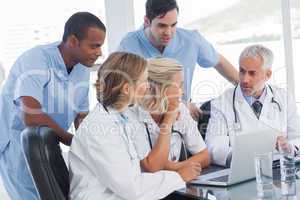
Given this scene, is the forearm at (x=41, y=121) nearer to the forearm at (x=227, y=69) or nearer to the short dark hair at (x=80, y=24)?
the short dark hair at (x=80, y=24)

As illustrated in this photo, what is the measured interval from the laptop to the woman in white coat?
A: 0.35 ft

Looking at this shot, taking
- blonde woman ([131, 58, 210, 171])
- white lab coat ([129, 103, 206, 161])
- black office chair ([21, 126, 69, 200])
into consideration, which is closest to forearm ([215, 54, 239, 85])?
white lab coat ([129, 103, 206, 161])

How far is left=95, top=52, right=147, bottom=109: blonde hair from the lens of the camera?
1.63m

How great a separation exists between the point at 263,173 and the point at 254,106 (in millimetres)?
734

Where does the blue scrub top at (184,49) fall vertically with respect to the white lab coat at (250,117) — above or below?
above

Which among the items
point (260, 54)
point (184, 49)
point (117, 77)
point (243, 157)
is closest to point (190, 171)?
point (243, 157)

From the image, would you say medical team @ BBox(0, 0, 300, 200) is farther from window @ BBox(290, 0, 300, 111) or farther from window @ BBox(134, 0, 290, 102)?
window @ BBox(290, 0, 300, 111)

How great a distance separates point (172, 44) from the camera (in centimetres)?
256

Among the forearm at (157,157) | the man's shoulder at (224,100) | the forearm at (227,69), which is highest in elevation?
the forearm at (227,69)

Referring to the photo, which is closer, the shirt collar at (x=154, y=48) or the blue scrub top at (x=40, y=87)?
the blue scrub top at (x=40, y=87)

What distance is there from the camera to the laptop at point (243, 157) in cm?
157

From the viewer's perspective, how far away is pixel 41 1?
115 inches

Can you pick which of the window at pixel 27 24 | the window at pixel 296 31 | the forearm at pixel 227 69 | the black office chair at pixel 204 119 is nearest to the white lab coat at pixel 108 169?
the black office chair at pixel 204 119

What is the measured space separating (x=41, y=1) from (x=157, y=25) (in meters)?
0.95
